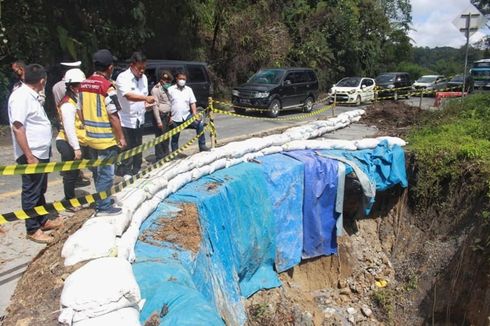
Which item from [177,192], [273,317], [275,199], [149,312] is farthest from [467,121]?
[149,312]

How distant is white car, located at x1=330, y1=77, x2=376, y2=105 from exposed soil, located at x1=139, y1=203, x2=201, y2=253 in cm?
1601

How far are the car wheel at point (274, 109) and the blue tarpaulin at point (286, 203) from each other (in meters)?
7.96

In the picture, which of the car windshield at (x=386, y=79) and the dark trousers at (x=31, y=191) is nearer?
the dark trousers at (x=31, y=191)

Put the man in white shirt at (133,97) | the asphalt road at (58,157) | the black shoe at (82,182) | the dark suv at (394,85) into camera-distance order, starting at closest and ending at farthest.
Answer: the man in white shirt at (133,97)
the asphalt road at (58,157)
the black shoe at (82,182)
the dark suv at (394,85)

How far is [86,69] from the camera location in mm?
13898

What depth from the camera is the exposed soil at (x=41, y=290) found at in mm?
2881

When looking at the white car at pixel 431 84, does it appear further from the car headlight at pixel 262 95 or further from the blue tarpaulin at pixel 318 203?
the blue tarpaulin at pixel 318 203

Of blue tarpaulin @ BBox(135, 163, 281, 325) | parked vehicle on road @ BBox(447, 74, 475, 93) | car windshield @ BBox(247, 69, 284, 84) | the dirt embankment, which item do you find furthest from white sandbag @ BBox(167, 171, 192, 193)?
parked vehicle on road @ BBox(447, 74, 475, 93)

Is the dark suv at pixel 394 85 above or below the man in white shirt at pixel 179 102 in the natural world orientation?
below

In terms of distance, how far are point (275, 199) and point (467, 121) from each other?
540cm

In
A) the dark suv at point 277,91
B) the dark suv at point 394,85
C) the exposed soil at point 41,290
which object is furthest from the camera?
the dark suv at point 394,85

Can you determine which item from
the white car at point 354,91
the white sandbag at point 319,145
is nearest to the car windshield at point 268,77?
the white car at point 354,91

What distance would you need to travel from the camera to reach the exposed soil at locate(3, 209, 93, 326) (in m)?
2.88

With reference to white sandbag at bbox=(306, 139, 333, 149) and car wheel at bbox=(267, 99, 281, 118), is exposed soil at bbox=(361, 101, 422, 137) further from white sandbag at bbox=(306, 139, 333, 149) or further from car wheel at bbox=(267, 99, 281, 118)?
A: car wheel at bbox=(267, 99, 281, 118)
